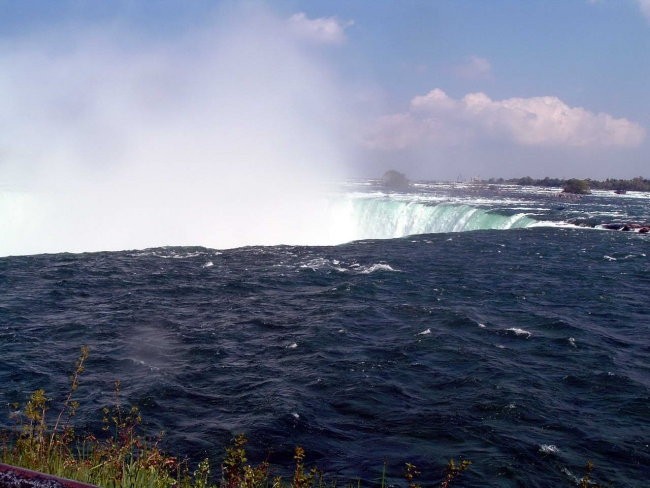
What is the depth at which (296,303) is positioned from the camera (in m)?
17.9

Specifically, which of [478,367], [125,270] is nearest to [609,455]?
[478,367]

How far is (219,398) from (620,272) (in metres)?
19.5

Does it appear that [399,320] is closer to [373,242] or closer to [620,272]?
[620,272]

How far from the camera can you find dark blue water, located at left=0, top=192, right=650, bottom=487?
873 cm

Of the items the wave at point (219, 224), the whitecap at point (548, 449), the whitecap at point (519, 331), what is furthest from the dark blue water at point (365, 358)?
the wave at point (219, 224)

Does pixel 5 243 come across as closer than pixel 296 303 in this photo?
No

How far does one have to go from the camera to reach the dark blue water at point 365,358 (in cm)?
873

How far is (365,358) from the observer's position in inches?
498

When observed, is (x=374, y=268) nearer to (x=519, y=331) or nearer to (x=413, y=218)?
(x=519, y=331)

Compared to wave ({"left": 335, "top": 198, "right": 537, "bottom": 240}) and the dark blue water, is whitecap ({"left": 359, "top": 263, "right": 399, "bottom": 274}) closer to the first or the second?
the dark blue water

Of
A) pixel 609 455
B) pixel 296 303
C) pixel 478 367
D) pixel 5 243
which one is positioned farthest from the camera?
pixel 5 243

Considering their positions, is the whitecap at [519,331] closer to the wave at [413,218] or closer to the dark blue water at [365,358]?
the dark blue water at [365,358]

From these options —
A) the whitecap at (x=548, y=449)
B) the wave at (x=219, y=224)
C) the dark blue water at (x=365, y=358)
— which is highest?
the wave at (x=219, y=224)

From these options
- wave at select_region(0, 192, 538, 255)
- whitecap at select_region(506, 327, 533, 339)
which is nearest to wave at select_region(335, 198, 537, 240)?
wave at select_region(0, 192, 538, 255)
